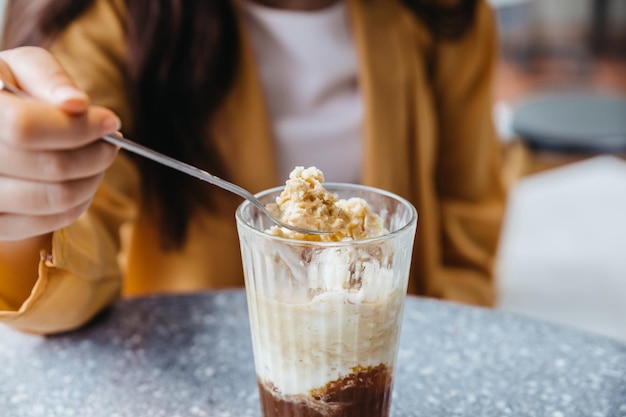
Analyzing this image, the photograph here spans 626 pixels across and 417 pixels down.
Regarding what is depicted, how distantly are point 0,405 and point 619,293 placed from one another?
3.43ft

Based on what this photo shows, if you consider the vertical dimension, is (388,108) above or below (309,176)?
below

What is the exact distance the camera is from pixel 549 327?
688 millimetres

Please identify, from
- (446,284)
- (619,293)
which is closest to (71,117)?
(446,284)

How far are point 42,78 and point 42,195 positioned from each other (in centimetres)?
7

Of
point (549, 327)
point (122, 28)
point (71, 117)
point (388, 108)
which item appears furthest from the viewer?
point (388, 108)

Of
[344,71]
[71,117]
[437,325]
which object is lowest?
[437,325]

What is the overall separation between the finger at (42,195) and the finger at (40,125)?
0.13 ft

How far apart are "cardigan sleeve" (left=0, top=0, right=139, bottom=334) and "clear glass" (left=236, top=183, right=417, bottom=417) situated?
0.20 metres

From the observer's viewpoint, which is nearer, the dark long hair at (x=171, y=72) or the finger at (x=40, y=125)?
the finger at (x=40, y=125)

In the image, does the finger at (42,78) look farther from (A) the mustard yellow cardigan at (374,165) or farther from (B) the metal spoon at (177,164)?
(A) the mustard yellow cardigan at (374,165)

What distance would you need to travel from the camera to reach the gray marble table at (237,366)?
1.87 feet

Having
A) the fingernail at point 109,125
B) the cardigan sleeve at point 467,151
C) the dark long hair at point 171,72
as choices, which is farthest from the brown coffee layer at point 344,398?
the cardigan sleeve at point 467,151

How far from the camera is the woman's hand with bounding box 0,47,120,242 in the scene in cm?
40

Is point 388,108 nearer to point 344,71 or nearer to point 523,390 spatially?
point 344,71
